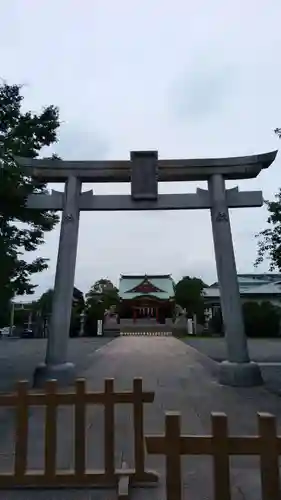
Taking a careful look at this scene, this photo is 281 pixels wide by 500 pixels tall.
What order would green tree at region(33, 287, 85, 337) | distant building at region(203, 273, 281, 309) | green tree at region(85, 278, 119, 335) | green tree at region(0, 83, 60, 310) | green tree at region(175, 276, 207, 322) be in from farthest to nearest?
green tree at region(175, 276, 207, 322)
distant building at region(203, 273, 281, 309)
green tree at region(85, 278, 119, 335)
green tree at region(33, 287, 85, 337)
green tree at region(0, 83, 60, 310)

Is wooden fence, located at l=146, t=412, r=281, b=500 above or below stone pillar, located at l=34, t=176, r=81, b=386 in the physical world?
below

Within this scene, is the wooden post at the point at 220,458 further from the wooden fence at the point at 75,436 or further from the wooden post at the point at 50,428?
the wooden post at the point at 50,428

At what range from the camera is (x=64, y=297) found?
11.5m

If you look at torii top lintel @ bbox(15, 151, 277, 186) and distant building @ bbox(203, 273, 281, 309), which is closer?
torii top lintel @ bbox(15, 151, 277, 186)

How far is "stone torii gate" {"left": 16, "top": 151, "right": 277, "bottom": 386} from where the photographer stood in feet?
37.0

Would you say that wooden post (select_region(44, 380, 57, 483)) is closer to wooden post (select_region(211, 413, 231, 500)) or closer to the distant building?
wooden post (select_region(211, 413, 231, 500))

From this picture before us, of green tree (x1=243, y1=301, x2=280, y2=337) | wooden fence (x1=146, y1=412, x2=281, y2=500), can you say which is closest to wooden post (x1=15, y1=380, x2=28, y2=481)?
wooden fence (x1=146, y1=412, x2=281, y2=500)

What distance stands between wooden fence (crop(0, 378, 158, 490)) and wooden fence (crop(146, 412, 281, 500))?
5.56 ft

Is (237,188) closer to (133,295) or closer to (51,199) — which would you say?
(51,199)

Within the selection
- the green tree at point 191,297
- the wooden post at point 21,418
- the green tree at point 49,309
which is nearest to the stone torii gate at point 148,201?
the wooden post at point 21,418

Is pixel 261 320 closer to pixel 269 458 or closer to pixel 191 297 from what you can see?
pixel 191 297

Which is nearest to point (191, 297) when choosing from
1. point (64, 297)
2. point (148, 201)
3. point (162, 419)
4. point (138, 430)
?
point (148, 201)

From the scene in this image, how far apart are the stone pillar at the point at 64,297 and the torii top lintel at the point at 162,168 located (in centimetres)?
32

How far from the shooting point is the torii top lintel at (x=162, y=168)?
11.8m
